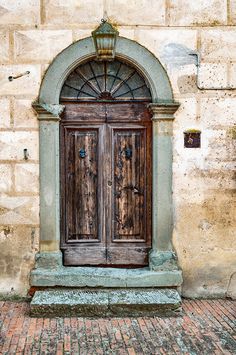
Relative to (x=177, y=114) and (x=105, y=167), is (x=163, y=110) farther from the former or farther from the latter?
(x=105, y=167)

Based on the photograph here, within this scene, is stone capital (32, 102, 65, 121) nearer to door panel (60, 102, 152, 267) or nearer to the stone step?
door panel (60, 102, 152, 267)

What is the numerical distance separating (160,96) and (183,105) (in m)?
0.35

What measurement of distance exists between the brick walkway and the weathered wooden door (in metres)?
1.04

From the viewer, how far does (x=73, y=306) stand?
532cm

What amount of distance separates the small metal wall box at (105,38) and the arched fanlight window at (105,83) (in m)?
0.28

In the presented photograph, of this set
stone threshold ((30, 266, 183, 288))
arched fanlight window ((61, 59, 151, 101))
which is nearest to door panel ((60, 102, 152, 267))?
arched fanlight window ((61, 59, 151, 101))

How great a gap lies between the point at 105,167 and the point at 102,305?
191 centimetres

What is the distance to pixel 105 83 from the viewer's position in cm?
599

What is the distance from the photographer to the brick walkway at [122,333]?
449 centimetres

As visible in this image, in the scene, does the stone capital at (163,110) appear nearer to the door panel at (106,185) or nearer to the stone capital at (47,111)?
the door panel at (106,185)

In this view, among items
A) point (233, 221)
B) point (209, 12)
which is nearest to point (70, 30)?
point (209, 12)

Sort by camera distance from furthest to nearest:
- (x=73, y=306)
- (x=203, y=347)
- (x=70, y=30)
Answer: (x=70, y=30), (x=73, y=306), (x=203, y=347)

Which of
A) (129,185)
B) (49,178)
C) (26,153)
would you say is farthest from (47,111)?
(129,185)

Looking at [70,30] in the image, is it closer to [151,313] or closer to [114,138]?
[114,138]
